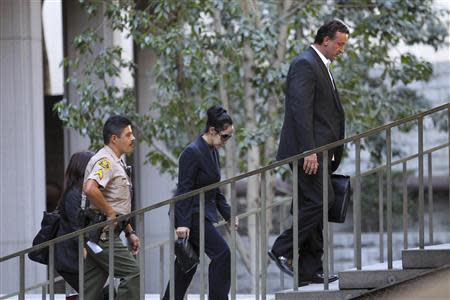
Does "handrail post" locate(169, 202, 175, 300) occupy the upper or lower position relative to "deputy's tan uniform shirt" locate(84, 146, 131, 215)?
lower

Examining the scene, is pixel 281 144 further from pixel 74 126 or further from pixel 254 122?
pixel 254 122

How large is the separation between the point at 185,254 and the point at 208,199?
437mm

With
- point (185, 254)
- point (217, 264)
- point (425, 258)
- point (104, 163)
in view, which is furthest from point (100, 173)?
point (425, 258)

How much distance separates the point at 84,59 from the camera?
15328mm

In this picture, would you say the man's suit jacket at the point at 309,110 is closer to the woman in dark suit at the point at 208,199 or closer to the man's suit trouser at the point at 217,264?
the woman in dark suit at the point at 208,199

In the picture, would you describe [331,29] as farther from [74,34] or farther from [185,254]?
[74,34]

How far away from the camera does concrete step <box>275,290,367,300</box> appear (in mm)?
8507

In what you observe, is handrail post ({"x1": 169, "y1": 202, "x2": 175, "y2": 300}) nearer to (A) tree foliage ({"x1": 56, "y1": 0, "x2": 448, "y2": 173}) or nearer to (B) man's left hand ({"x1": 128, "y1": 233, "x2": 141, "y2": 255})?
(B) man's left hand ({"x1": 128, "y1": 233, "x2": 141, "y2": 255})

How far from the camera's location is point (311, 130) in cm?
892

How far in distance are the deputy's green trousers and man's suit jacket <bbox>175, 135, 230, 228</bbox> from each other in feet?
1.60

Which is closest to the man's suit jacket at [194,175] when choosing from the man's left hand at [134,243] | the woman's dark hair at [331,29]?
the man's left hand at [134,243]

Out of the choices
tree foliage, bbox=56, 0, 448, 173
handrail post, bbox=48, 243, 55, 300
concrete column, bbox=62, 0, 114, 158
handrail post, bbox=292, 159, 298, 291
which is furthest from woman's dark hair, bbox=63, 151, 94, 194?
concrete column, bbox=62, 0, 114, 158

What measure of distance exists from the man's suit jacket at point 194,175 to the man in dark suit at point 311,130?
46cm

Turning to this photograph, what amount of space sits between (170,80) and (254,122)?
1.44 m
